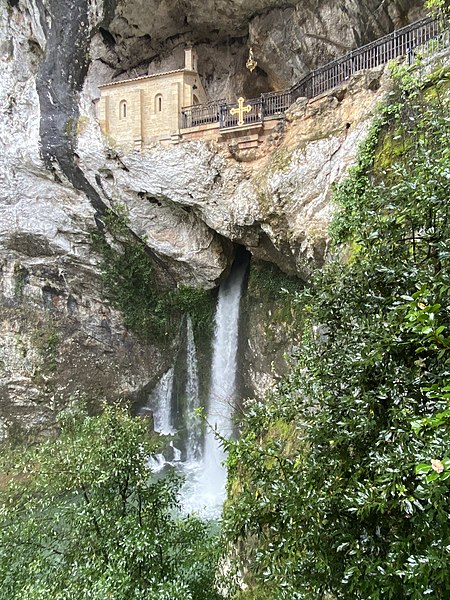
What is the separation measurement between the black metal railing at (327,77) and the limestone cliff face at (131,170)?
0.66m

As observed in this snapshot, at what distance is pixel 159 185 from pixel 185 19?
5.08m

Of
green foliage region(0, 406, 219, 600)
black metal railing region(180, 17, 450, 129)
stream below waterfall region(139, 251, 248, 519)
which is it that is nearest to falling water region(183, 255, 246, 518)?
stream below waterfall region(139, 251, 248, 519)

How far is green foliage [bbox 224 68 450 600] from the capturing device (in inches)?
63.7

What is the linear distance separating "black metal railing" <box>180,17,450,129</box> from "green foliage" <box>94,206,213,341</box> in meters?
4.02

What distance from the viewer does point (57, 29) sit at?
10.6 m

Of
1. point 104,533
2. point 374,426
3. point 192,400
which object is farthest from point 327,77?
point 192,400

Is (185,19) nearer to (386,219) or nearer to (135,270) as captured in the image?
(135,270)

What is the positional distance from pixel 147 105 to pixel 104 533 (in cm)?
1093

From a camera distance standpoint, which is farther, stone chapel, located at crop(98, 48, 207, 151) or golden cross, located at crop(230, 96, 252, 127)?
stone chapel, located at crop(98, 48, 207, 151)

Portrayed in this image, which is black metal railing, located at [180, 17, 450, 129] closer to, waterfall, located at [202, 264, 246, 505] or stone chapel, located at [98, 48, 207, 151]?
stone chapel, located at [98, 48, 207, 151]

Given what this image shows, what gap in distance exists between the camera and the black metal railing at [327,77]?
729 cm

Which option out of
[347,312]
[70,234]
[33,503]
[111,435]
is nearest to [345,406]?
[347,312]

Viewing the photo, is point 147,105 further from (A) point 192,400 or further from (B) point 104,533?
(B) point 104,533

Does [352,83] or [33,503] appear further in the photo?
[352,83]
